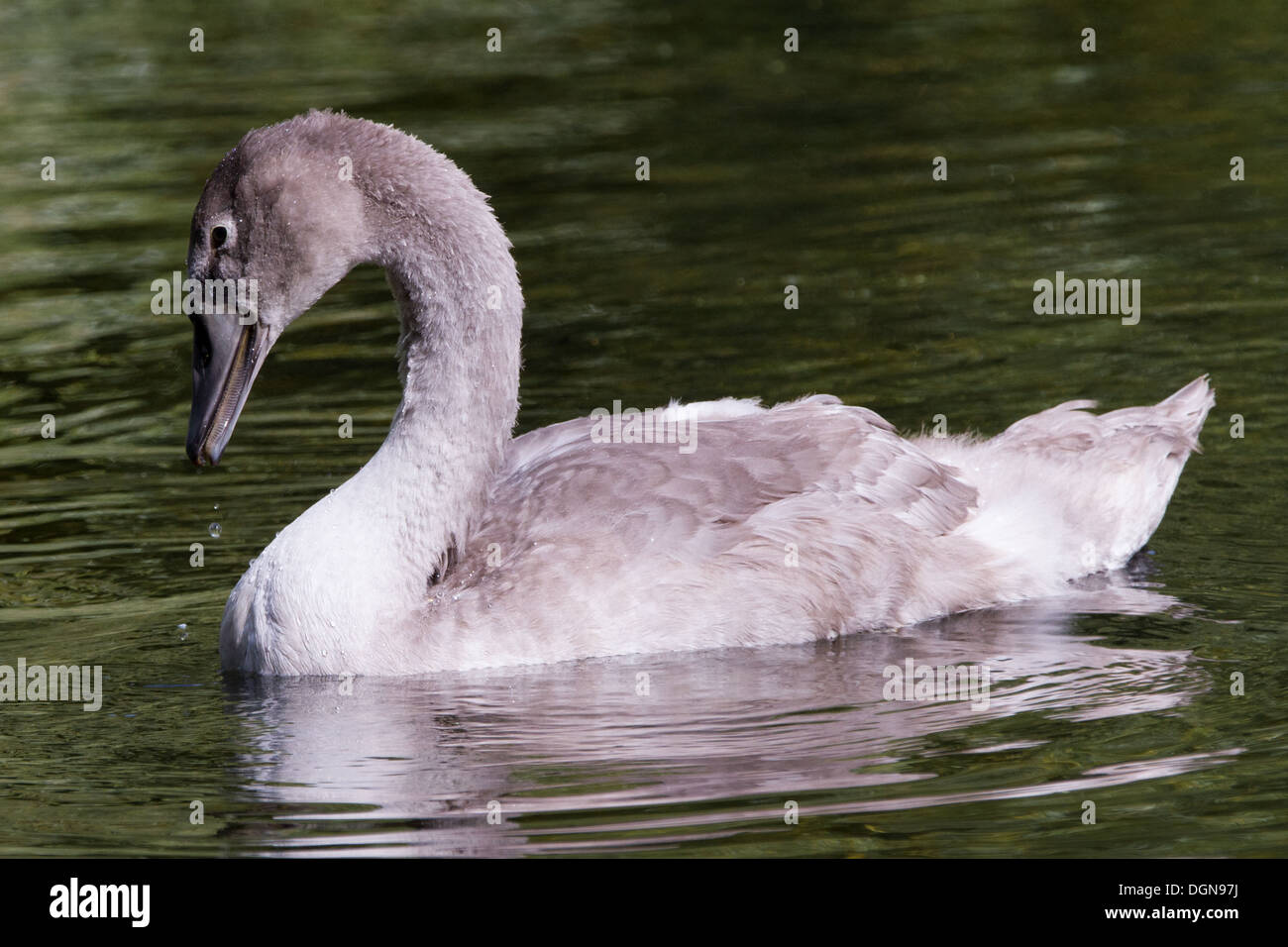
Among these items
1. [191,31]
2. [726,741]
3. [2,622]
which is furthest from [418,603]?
[191,31]

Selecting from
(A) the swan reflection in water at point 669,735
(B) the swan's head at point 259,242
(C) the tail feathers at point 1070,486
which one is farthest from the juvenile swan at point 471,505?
(C) the tail feathers at point 1070,486

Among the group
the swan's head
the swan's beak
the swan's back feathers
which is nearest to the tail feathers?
the swan's back feathers

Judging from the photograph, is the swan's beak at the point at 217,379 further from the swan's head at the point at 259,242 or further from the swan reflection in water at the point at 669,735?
the swan reflection in water at the point at 669,735

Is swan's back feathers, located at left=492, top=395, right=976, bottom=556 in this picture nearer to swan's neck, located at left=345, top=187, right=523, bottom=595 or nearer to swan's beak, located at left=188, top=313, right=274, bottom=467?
swan's neck, located at left=345, top=187, right=523, bottom=595

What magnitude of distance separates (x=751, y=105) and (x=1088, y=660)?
460 inches

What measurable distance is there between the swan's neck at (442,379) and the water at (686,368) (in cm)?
66

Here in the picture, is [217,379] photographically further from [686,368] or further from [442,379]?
[686,368]

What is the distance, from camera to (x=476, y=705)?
332 inches

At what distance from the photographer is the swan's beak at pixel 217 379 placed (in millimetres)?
8641

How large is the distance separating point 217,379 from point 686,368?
481 centimetres

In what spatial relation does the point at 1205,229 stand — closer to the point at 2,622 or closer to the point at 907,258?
→ the point at 907,258

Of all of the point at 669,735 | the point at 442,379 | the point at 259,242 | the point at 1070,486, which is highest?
the point at 259,242

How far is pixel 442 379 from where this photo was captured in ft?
29.0

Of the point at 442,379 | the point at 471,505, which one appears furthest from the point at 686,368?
the point at 442,379
